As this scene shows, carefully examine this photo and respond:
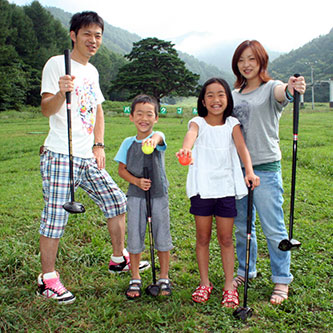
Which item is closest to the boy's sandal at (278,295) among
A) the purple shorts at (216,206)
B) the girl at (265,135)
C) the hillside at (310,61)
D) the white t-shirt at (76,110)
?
the girl at (265,135)

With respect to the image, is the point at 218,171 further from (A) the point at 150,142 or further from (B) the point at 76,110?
(B) the point at 76,110

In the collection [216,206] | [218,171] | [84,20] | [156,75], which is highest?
[156,75]

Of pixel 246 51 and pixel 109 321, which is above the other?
pixel 246 51

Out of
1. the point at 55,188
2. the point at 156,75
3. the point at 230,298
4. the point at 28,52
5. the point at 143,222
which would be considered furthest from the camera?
the point at 28,52

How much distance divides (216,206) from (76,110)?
163 centimetres

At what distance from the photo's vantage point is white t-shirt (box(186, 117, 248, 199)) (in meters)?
3.09

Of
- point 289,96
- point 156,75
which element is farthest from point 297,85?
point 156,75

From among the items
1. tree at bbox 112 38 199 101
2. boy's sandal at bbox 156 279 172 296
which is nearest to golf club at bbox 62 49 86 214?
boy's sandal at bbox 156 279 172 296

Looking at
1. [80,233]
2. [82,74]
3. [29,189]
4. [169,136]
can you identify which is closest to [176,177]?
[29,189]

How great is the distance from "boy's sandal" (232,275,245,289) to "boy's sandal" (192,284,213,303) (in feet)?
1.03

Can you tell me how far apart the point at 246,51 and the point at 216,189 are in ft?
4.28

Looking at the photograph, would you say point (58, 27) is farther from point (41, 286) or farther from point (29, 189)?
point (41, 286)

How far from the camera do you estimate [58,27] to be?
6184cm

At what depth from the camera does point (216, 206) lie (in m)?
3.16
